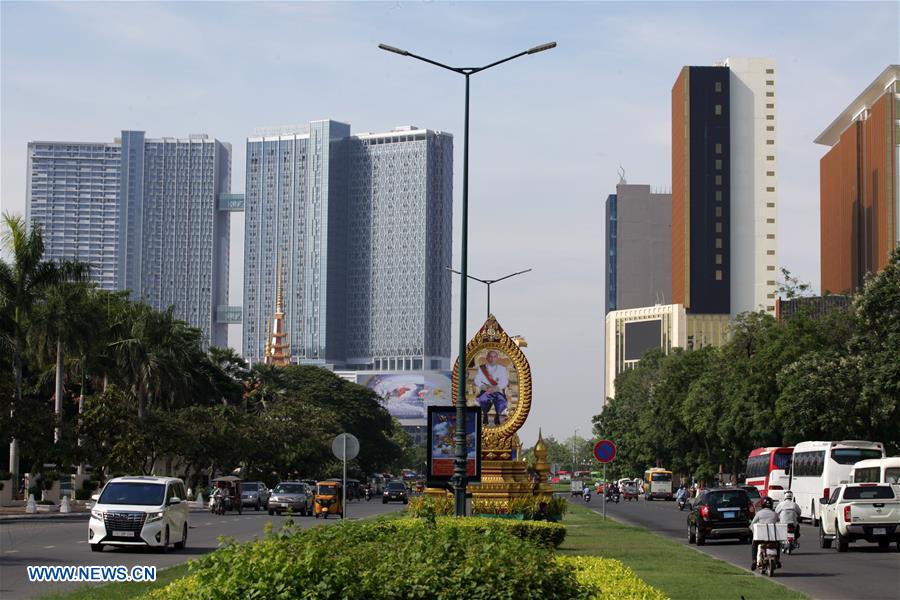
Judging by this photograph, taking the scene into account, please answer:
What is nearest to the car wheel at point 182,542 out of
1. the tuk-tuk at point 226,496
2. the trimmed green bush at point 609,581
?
the trimmed green bush at point 609,581

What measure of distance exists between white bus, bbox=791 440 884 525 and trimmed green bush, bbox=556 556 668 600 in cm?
3683

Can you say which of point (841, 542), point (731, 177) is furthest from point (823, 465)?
point (731, 177)

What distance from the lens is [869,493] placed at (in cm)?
3494

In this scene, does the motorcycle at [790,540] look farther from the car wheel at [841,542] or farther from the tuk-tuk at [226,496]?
the tuk-tuk at [226,496]

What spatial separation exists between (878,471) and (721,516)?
1151 cm

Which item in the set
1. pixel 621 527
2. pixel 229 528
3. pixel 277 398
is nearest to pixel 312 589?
pixel 229 528

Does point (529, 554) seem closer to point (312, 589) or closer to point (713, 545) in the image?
point (312, 589)

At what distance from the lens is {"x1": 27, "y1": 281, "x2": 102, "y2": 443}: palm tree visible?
62.3 meters

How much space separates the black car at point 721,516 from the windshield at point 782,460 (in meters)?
23.3

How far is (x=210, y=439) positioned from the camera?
7650 cm

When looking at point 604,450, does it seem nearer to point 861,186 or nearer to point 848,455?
point 848,455

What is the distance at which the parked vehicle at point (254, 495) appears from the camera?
224 ft

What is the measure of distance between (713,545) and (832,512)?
3.56 metres

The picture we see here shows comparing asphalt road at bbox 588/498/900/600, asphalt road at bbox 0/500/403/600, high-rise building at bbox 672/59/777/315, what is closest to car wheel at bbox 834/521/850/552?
asphalt road at bbox 588/498/900/600
